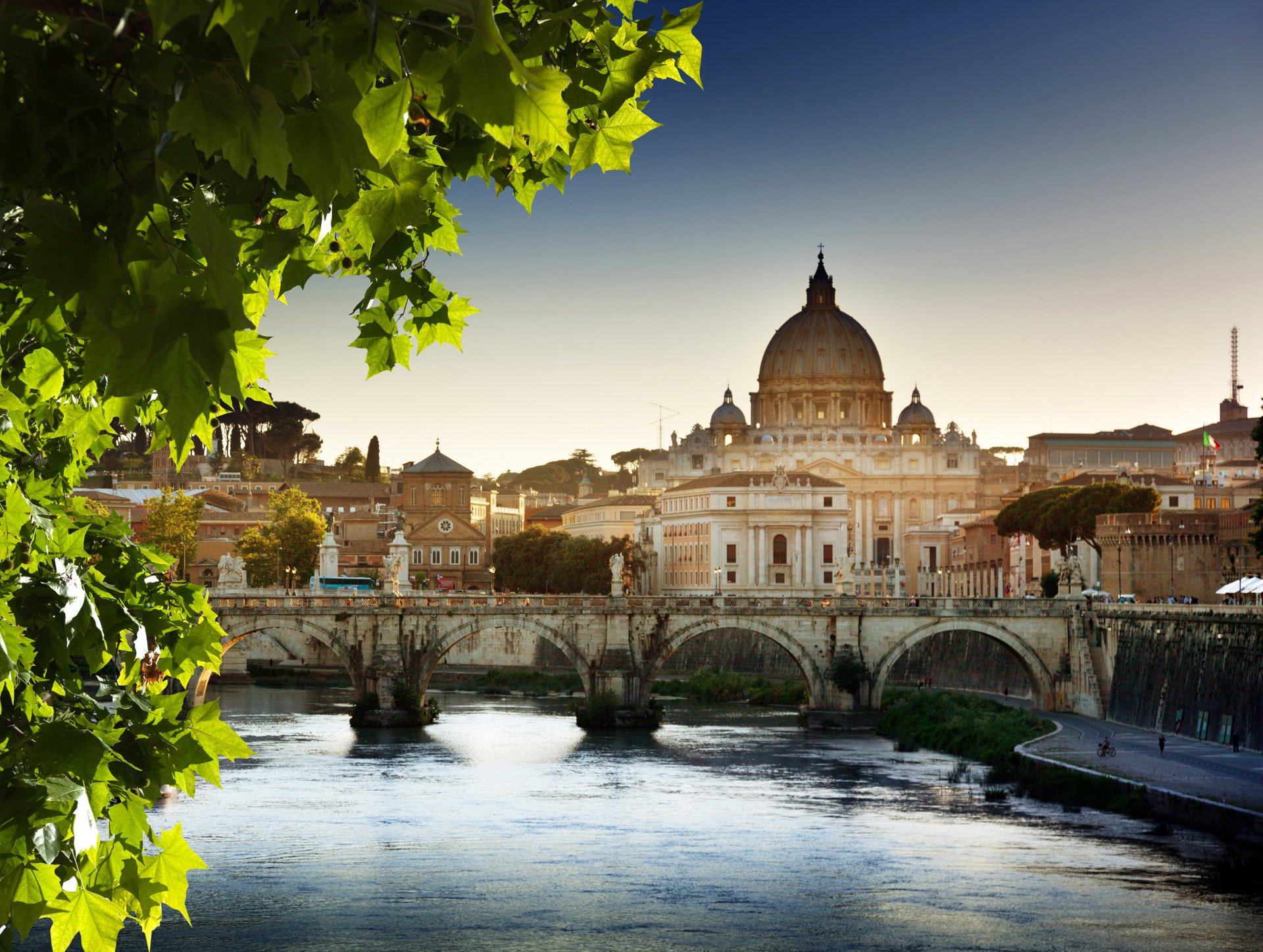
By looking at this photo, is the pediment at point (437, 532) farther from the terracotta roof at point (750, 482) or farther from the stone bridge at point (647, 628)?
the stone bridge at point (647, 628)

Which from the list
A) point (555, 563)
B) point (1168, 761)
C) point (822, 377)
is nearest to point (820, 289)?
point (822, 377)

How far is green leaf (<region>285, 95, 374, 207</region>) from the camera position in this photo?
108 inches

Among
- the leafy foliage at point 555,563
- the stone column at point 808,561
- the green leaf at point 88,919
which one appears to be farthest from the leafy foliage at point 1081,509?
the green leaf at point 88,919

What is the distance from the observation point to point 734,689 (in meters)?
66.8

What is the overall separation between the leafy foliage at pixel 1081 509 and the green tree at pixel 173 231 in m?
72.1

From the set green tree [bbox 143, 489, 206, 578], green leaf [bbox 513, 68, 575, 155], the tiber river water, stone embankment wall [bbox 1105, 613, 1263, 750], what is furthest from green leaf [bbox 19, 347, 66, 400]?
green tree [bbox 143, 489, 206, 578]

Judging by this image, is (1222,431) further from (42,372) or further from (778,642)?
(42,372)

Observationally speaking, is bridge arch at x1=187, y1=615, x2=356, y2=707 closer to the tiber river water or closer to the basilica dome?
the tiber river water

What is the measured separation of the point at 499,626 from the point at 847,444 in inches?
3697

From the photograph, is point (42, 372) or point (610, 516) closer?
point (42, 372)

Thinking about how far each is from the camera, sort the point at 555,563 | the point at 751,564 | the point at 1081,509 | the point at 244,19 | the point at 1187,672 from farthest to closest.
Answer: the point at 751,564, the point at 555,563, the point at 1081,509, the point at 1187,672, the point at 244,19

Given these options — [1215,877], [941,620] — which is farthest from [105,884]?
[941,620]

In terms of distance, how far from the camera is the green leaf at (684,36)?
4.30 m

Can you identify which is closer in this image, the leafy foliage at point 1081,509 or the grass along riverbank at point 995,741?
the grass along riverbank at point 995,741
